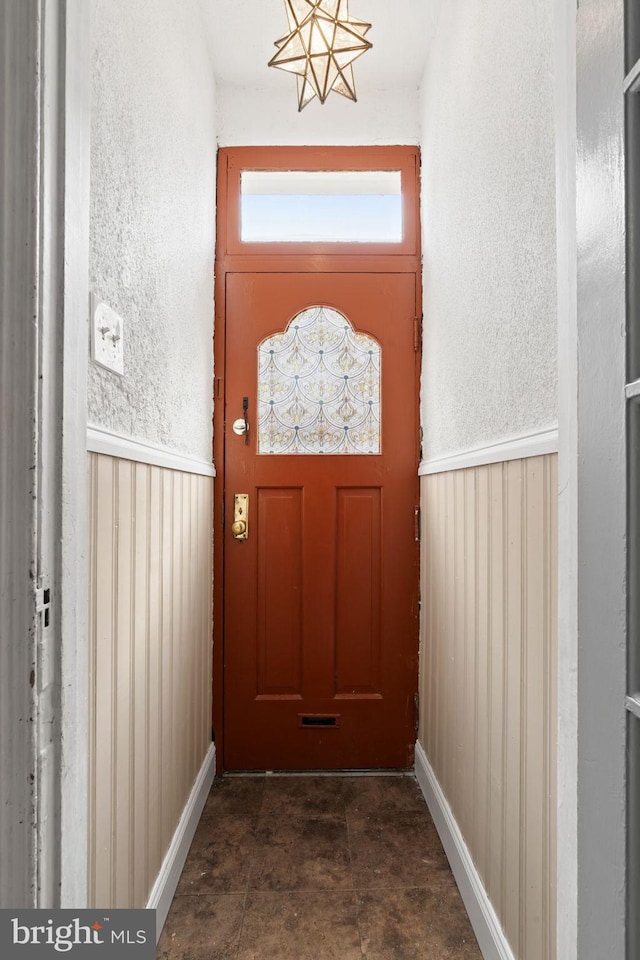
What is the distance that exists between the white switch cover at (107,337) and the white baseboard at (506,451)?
79 centimetres

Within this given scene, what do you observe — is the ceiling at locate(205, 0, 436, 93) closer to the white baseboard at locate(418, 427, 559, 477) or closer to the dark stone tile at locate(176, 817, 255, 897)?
the white baseboard at locate(418, 427, 559, 477)

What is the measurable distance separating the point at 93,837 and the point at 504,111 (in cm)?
165

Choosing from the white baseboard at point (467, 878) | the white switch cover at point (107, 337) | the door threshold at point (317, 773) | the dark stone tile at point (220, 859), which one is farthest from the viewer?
the door threshold at point (317, 773)

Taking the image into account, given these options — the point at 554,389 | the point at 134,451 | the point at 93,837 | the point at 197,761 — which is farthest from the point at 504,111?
the point at 197,761

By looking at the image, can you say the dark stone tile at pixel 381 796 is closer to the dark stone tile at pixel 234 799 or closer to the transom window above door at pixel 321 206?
the dark stone tile at pixel 234 799

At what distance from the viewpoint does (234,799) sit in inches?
74.6

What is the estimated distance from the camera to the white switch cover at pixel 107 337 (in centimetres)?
94

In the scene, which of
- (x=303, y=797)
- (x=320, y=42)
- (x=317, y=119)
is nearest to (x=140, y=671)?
(x=303, y=797)

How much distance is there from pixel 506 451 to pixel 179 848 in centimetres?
135

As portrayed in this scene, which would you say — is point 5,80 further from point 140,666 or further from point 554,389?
point 140,666

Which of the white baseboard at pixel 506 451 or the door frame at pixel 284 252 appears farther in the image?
the door frame at pixel 284 252

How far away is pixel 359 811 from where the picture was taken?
1.82m

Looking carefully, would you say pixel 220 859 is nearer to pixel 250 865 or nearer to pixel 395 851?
pixel 250 865

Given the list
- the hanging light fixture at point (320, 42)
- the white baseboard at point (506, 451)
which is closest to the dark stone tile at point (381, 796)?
the white baseboard at point (506, 451)
